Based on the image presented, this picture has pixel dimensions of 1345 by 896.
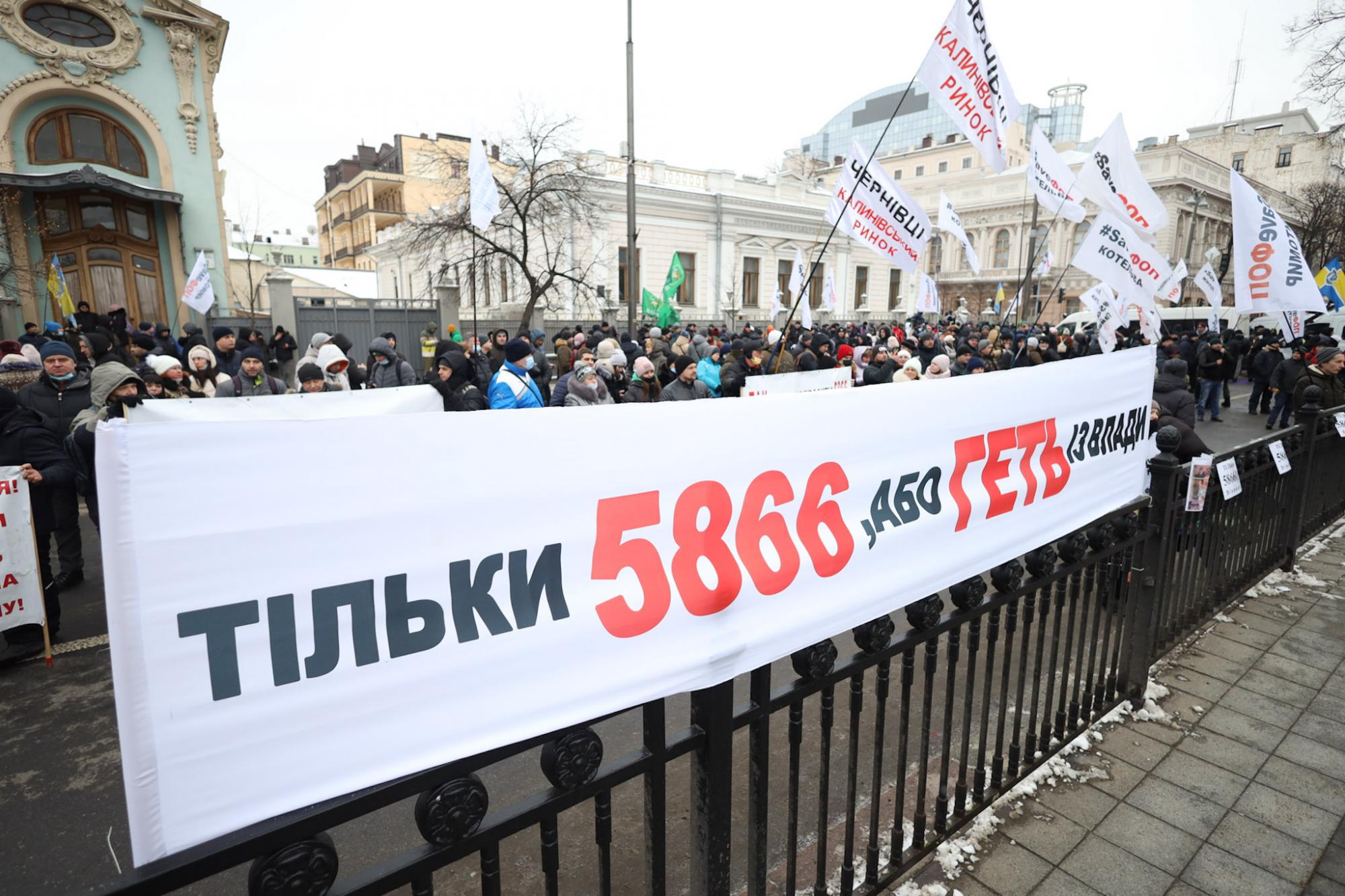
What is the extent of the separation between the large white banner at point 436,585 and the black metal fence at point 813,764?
4.0 inches

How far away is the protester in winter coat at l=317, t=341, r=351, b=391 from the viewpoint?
343 inches

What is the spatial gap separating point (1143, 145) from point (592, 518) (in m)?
83.5

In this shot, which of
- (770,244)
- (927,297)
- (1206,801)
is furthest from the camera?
(770,244)

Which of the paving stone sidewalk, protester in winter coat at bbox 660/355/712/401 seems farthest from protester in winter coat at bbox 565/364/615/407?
the paving stone sidewalk

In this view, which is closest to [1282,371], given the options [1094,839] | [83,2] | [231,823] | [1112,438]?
[1112,438]

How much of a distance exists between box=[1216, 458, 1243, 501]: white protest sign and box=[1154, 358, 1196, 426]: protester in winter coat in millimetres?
3085

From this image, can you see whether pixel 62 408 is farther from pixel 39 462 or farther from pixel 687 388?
pixel 687 388

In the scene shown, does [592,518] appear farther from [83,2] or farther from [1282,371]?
[83,2]

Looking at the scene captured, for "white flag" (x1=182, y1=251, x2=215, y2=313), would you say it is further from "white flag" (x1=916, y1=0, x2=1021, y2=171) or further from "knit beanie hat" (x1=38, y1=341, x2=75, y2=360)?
"white flag" (x1=916, y1=0, x2=1021, y2=171)

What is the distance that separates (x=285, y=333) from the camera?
55.1 feet

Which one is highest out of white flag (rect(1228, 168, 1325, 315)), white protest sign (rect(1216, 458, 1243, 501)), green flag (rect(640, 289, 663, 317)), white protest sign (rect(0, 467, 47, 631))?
green flag (rect(640, 289, 663, 317))

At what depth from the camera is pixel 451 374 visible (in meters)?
9.02

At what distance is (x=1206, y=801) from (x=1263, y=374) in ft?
50.3

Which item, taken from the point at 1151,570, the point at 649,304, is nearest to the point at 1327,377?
the point at 1151,570
